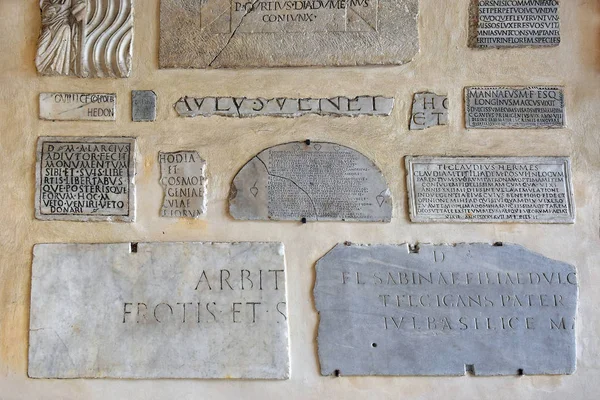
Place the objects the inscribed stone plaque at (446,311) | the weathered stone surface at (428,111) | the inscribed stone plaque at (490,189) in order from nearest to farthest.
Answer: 1. the inscribed stone plaque at (446,311)
2. the inscribed stone plaque at (490,189)
3. the weathered stone surface at (428,111)

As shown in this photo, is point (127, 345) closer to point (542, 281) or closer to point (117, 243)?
point (117, 243)

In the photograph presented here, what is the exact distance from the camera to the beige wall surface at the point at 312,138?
3.66 metres

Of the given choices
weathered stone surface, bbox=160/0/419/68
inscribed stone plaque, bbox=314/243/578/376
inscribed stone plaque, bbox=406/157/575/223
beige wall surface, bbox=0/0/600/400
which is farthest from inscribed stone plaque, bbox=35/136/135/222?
inscribed stone plaque, bbox=406/157/575/223

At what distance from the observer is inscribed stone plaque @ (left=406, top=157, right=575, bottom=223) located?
3760 mm

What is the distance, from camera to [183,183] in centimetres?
383

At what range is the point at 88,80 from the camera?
3.95 m

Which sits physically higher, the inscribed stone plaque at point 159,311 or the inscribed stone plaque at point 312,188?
the inscribed stone plaque at point 312,188

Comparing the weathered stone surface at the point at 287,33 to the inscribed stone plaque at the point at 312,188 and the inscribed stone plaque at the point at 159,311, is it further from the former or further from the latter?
the inscribed stone plaque at the point at 159,311

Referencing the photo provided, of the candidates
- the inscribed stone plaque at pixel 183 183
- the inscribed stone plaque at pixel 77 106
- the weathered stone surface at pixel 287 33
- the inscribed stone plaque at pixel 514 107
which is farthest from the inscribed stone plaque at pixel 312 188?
the inscribed stone plaque at pixel 77 106

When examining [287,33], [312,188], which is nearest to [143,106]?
[287,33]

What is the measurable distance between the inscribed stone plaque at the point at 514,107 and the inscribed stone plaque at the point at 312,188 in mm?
794

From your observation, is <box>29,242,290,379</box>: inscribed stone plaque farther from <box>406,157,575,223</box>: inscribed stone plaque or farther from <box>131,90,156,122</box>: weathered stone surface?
<box>406,157,575,223</box>: inscribed stone plaque

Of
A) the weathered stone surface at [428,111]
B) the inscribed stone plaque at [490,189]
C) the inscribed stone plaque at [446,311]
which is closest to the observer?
the inscribed stone plaque at [446,311]

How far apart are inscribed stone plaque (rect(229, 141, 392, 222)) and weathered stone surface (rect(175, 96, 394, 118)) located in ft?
0.86
